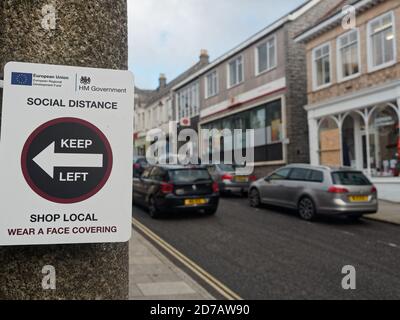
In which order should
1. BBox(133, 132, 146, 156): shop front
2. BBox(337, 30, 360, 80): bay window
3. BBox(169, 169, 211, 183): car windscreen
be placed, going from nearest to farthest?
1. BBox(169, 169, 211, 183): car windscreen
2. BBox(337, 30, 360, 80): bay window
3. BBox(133, 132, 146, 156): shop front

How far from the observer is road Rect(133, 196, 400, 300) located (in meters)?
5.63

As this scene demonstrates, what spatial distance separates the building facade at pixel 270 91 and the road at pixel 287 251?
9.66 meters

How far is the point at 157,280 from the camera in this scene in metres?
5.91

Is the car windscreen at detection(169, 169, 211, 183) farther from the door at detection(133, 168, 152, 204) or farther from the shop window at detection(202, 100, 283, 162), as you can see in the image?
the shop window at detection(202, 100, 283, 162)

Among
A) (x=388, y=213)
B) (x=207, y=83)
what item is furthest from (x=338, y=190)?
(x=207, y=83)

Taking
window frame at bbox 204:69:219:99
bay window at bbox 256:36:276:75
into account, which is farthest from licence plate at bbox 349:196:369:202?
window frame at bbox 204:69:219:99

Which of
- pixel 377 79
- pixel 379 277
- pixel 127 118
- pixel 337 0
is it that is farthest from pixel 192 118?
pixel 127 118

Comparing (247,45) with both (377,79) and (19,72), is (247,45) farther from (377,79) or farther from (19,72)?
(19,72)

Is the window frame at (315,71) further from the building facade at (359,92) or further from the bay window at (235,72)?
the bay window at (235,72)

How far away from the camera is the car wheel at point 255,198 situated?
1440cm

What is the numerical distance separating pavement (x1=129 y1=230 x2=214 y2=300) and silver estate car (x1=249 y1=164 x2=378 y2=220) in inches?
215

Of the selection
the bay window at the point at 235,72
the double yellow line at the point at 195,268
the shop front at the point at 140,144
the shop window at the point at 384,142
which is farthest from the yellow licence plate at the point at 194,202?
the shop front at the point at 140,144

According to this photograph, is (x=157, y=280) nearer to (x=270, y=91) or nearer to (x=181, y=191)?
(x=181, y=191)

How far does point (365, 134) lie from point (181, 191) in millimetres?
10180
